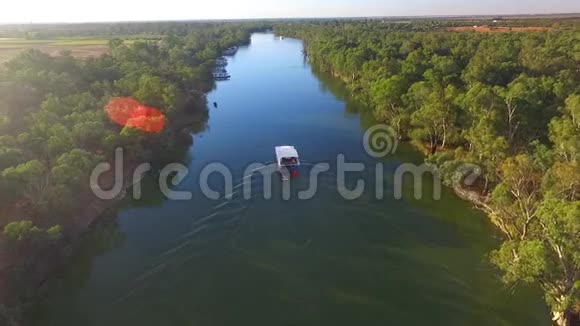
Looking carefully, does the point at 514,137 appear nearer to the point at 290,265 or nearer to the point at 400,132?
the point at 400,132

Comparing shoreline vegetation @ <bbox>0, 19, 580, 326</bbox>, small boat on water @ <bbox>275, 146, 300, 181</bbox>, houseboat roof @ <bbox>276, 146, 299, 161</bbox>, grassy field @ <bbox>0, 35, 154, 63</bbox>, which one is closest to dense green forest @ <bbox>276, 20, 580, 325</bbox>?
shoreline vegetation @ <bbox>0, 19, 580, 326</bbox>

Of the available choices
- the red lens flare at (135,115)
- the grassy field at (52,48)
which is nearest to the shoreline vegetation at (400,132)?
the red lens flare at (135,115)

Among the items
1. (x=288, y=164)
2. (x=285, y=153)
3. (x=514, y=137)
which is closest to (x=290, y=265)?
(x=288, y=164)

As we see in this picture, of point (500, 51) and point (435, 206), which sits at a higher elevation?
point (500, 51)

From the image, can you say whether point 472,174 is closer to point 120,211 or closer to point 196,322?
point 196,322

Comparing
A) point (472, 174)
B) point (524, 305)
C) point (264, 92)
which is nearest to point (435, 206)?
point (472, 174)

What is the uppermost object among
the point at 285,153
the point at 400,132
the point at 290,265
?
the point at 285,153
